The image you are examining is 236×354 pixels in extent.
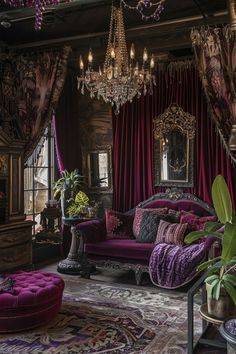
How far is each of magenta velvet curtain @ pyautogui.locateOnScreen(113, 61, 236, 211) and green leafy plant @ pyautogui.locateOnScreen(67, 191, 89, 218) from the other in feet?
2.07

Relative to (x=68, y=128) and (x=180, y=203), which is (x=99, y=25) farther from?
(x=180, y=203)

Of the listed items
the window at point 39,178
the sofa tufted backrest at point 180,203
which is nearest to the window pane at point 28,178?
the window at point 39,178

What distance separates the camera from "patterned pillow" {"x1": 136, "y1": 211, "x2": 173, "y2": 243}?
195 inches

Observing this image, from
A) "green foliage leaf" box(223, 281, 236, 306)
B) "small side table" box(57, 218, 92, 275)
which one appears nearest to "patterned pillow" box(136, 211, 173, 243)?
"small side table" box(57, 218, 92, 275)

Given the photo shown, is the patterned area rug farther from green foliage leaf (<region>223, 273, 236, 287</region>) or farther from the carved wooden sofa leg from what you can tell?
green foliage leaf (<region>223, 273, 236, 287</region>)

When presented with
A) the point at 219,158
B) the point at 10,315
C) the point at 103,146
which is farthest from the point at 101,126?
the point at 10,315

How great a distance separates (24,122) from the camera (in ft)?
17.8

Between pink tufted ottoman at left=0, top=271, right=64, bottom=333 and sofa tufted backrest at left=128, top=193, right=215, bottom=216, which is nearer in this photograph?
pink tufted ottoman at left=0, top=271, right=64, bottom=333

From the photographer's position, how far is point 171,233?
4.71 metres

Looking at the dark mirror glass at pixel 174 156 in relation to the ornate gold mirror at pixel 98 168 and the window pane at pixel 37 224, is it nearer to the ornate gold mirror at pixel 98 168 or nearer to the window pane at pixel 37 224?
the ornate gold mirror at pixel 98 168

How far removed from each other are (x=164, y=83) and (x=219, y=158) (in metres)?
1.42

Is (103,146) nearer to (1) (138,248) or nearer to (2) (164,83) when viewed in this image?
(2) (164,83)

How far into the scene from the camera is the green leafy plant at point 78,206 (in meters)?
5.47

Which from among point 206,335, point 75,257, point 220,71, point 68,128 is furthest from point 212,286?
point 68,128
